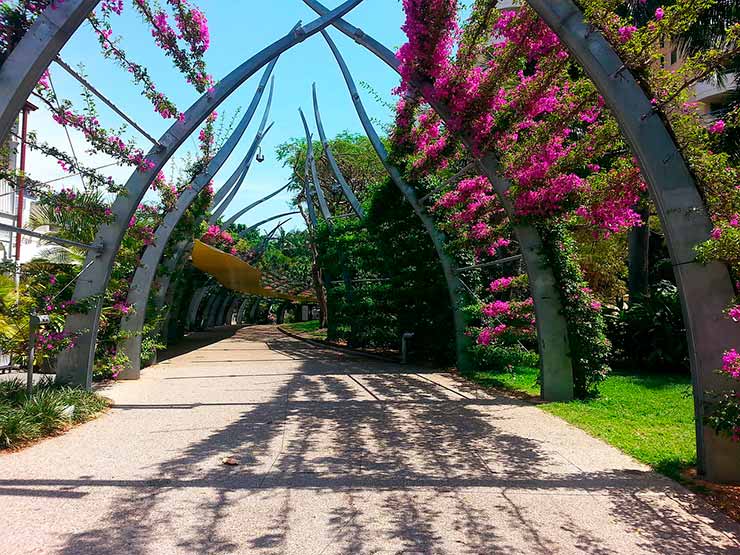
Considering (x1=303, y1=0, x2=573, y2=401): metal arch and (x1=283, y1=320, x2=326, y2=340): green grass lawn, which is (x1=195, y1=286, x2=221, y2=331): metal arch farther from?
(x1=303, y1=0, x2=573, y2=401): metal arch

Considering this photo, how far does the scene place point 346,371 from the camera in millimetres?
12047


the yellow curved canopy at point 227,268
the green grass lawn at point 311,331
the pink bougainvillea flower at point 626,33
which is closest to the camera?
the pink bougainvillea flower at point 626,33

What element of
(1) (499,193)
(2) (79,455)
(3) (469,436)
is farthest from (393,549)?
(1) (499,193)

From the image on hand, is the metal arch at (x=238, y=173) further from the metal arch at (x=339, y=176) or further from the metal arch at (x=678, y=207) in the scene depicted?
the metal arch at (x=678, y=207)

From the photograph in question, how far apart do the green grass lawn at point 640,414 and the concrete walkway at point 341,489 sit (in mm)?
289

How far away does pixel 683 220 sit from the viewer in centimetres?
456

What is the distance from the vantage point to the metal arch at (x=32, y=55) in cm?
497

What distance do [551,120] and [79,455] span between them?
6.70 meters

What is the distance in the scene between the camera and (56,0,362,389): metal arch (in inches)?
301

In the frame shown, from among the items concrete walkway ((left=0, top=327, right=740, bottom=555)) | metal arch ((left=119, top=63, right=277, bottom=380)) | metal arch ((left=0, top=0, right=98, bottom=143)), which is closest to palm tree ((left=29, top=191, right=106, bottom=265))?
metal arch ((left=119, top=63, right=277, bottom=380))

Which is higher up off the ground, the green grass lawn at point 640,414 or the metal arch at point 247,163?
the metal arch at point 247,163

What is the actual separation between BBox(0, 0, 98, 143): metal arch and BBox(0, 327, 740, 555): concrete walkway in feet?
11.2

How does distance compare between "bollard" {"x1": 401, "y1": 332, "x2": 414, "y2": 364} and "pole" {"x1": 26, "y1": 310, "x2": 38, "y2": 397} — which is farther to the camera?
"bollard" {"x1": 401, "y1": 332, "x2": 414, "y2": 364}

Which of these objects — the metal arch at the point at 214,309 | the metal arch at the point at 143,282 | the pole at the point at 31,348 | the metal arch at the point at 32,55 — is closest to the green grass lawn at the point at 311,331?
the metal arch at the point at 214,309
